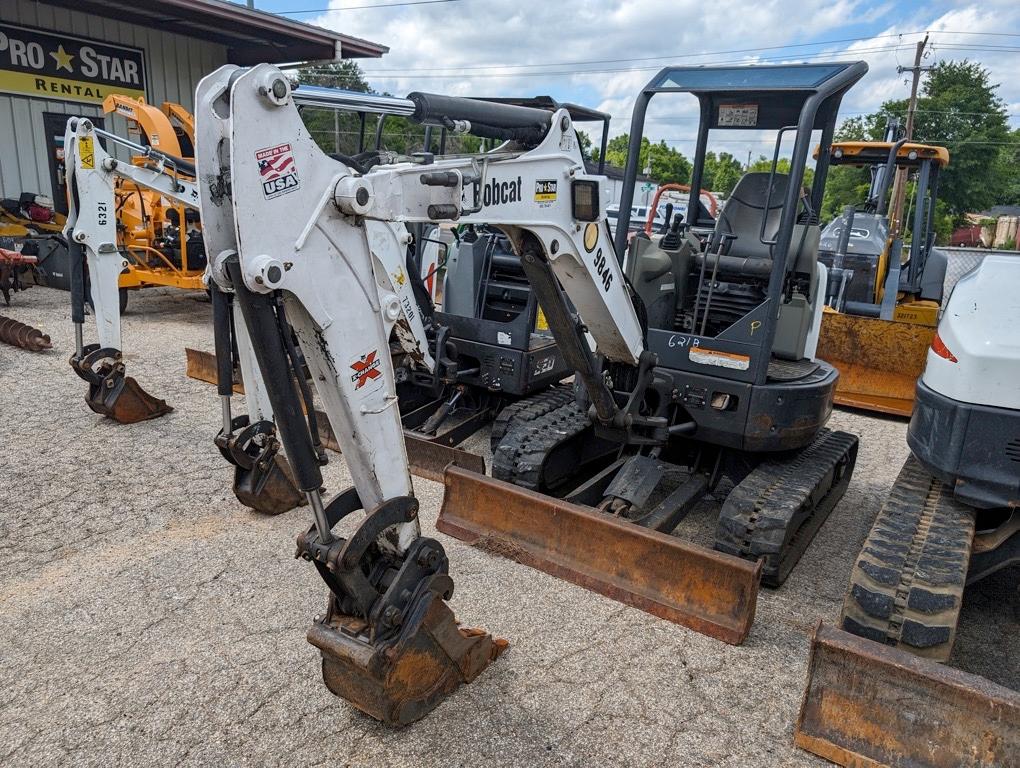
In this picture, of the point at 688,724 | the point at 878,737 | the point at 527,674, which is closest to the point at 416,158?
the point at 527,674

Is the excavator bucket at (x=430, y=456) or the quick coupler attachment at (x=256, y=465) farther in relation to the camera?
the excavator bucket at (x=430, y=456)

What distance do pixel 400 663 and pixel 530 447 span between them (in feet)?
7.41

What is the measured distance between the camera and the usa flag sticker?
85.0 inches

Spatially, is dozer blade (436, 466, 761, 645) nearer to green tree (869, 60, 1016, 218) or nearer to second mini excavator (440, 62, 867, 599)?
second mini excavator (440, 62, 867, 599)

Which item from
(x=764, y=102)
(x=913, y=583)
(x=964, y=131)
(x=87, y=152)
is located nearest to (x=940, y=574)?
(x=913, y=583)

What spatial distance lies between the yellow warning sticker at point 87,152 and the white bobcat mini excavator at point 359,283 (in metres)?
3.97

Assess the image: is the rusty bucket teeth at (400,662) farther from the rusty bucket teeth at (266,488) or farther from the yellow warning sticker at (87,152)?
the yellow warning sticker at (87,152)

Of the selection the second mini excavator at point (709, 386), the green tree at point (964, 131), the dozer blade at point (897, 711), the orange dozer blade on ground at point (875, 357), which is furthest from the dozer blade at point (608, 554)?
the green tree at point (964, 131)

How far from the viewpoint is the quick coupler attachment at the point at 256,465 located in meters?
4.62

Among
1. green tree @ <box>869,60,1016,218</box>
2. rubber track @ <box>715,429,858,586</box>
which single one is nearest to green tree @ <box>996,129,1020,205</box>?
green tree @ <box>869,60,1016,218</box>

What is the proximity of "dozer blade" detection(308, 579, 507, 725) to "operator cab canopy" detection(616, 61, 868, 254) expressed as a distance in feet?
7.59

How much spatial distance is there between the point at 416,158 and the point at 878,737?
2757 millimetres

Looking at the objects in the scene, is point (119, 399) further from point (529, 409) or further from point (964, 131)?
point (964, 131)

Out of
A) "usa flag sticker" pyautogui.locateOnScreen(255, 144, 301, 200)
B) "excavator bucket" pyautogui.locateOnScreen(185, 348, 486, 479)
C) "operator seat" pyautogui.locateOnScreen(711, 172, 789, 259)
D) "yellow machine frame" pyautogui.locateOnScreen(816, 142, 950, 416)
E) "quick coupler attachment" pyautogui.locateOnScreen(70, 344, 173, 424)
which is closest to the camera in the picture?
"usa flag sticker" pyautogui.locateOnScreen(255, 144, 301, 200)
